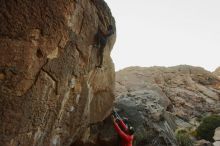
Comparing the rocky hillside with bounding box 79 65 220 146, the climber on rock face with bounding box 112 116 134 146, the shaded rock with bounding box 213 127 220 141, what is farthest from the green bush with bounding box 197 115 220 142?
the climber on rock face with bounding box 112 116 134 146

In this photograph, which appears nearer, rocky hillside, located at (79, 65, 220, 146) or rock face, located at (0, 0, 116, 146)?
rock face, located at (0, 0, 116, 146)

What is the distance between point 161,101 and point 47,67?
945cm

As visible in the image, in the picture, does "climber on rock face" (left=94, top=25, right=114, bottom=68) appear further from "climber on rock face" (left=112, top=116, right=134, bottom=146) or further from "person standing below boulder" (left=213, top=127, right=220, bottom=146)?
"person standing below boulder" (left=213, top=127, right=220, bottom=146)

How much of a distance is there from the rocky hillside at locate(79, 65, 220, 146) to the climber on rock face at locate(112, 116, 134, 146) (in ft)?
1.06

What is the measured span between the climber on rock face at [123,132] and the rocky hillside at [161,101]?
0.32 m

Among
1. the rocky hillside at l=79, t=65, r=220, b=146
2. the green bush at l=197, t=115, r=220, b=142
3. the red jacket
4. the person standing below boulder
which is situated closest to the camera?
the red jacket

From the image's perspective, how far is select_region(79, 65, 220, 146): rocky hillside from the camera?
12125 millimetres

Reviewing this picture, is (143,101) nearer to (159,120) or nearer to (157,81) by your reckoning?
(159,120)

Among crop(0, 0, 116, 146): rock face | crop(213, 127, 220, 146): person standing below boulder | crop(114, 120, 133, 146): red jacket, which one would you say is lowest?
crop(213, 127, 220, 146): person standing below boulder

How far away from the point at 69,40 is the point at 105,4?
2454 mm

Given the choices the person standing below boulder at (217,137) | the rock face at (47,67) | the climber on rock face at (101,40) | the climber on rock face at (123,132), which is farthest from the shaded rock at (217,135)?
the climber on rock face at (101,40)

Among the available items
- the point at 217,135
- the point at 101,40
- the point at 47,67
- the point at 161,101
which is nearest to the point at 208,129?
the point at 217,135

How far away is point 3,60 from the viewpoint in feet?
17.4

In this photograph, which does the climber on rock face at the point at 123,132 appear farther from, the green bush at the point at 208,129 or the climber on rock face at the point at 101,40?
the green bush at the point at 208,129
